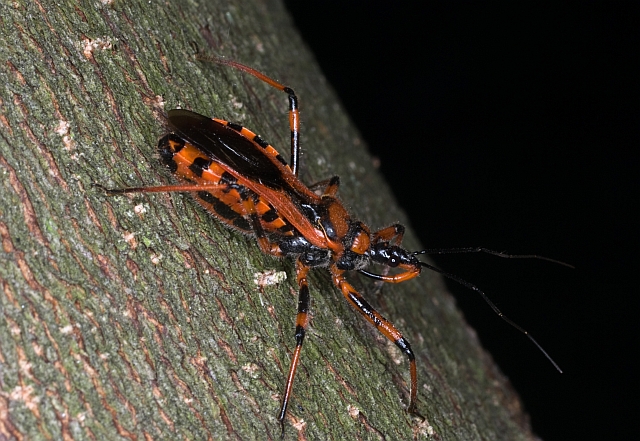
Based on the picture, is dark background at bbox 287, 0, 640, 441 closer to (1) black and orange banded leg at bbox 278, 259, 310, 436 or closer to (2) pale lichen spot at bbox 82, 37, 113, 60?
(1) black and orange banded leg at bbox 278, 259, 310, 436

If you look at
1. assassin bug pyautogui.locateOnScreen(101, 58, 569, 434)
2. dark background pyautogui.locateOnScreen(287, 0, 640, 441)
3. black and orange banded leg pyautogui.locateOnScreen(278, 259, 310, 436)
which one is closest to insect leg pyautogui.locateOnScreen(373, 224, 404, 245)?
assassin bug pyautogui.locateOnScreen(101, 58, 569, 434)

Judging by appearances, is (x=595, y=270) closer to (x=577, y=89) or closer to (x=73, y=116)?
(x=577, y=89)

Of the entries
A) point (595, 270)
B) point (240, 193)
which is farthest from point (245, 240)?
point (595, 270)

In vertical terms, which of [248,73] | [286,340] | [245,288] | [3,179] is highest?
[3,179]

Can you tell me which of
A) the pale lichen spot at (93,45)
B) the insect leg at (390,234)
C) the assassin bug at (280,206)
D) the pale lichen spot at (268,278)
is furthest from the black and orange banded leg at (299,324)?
the pale lichen spot at (93,45)

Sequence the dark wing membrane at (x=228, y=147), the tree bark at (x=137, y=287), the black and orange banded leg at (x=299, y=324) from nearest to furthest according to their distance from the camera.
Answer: the tree bark at (x=137, y=287) → the black and orange banded leg at (x=299, y=324) → the dark wing membrane at (x=228, y=147)

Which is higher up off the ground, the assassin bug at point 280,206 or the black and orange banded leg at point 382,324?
the assassin bug at point 280,206

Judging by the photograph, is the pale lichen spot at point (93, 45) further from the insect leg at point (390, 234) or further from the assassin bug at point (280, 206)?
the insect leg at point (390, 234)

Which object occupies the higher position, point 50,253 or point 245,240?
point 50,253
